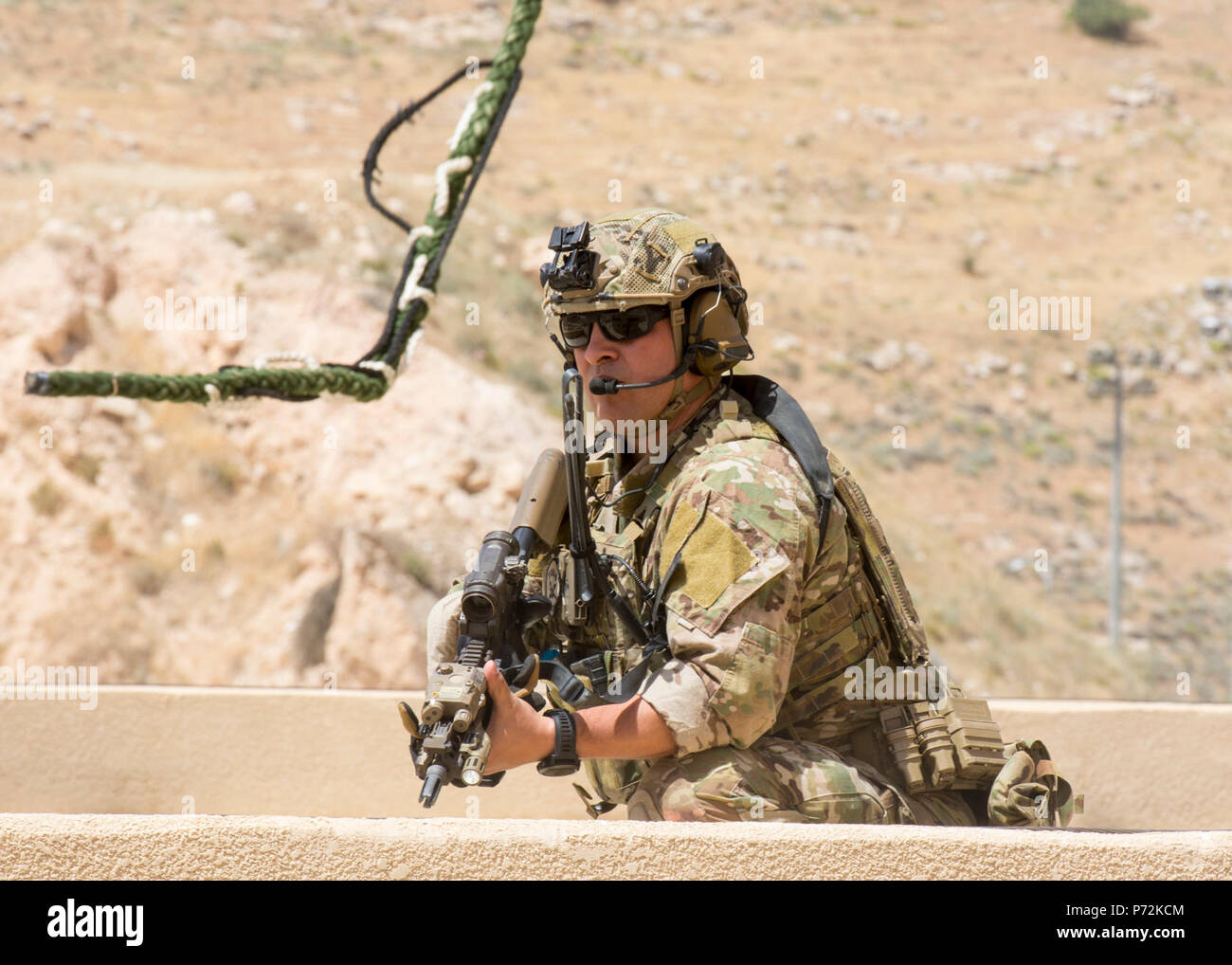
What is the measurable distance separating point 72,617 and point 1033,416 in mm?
16780

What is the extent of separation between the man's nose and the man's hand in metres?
0.85

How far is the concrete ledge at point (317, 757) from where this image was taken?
428 centimetres

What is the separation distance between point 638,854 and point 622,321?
4.13 feet

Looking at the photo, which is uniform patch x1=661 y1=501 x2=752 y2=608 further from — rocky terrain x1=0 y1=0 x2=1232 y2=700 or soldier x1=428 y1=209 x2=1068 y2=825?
rocky terrain x1=0 y1=0 x2=1232 y2=700

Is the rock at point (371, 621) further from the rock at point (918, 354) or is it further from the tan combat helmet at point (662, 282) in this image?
the rock at point (918, 354)

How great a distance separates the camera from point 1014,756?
3.05m

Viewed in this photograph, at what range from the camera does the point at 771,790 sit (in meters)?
2.80

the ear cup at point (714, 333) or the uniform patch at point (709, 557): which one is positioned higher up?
the ear cup at point (714, 333)

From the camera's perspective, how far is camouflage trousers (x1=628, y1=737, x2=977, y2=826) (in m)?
2.72

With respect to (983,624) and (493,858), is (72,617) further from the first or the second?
(493,858)

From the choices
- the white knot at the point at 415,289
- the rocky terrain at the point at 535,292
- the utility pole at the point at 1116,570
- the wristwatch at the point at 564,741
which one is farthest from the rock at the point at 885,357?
the wristwatch at the point at 564,741

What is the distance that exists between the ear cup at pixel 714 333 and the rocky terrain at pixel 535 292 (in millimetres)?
1135

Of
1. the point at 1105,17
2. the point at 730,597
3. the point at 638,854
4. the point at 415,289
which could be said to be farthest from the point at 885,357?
the point at 638,854
